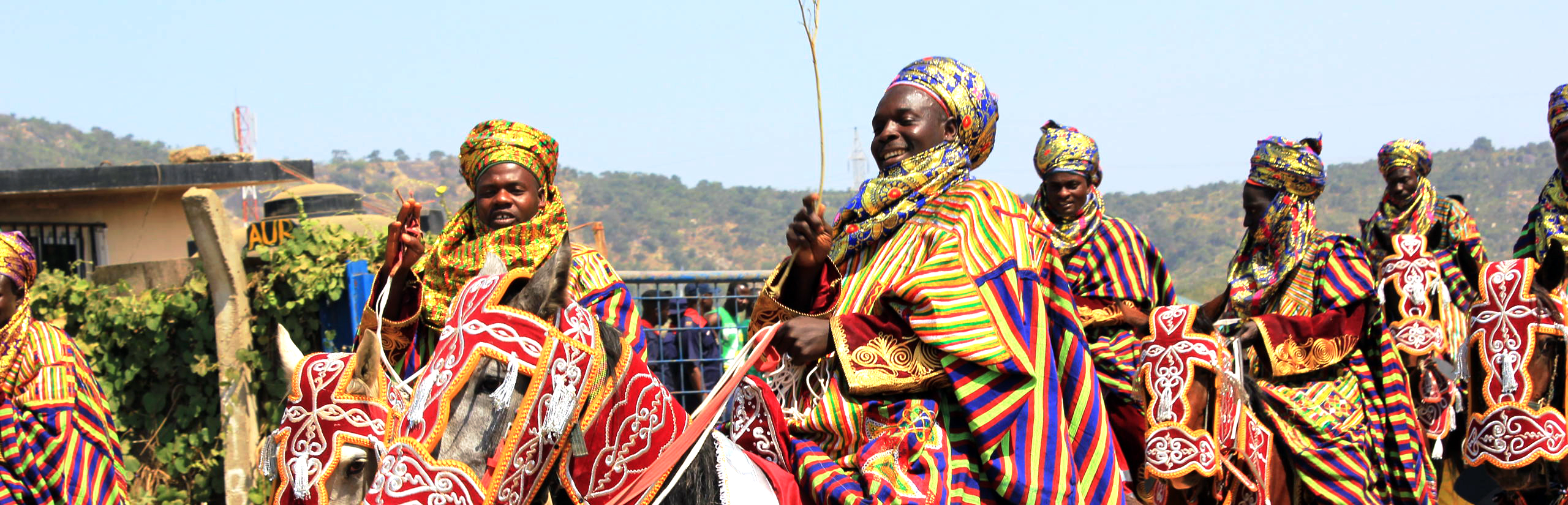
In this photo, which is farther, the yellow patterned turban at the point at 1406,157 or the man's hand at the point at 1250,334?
the yellow patterned turban at the point at 1406,157

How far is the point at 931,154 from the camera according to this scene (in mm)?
3381

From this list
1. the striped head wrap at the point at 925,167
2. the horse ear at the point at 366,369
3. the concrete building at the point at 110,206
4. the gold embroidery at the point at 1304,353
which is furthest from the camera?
the concrete building at the point at 110,206

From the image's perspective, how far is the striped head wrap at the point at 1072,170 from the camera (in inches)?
234

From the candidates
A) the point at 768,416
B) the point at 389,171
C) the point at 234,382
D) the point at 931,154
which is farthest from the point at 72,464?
the point at 389,171

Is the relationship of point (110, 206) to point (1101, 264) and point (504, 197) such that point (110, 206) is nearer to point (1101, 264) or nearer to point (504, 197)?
point (504, 197)

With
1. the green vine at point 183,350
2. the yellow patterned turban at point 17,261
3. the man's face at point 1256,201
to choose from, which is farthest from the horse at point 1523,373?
the yellow patterned turban at point 17,261

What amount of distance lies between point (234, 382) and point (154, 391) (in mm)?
741

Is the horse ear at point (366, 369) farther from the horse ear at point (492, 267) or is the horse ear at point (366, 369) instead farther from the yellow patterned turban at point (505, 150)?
the yellow patterned turban at point (505, 150)

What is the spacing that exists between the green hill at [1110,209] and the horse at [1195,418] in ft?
64.4

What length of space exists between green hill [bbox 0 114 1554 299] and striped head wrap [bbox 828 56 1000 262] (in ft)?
71.3

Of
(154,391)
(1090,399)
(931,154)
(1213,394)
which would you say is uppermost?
(931,154)

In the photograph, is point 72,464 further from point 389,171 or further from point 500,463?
point 389,171

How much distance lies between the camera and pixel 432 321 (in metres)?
3.94

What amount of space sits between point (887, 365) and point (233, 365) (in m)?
6.02
